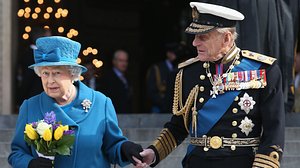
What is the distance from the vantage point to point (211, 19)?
19.4 feet

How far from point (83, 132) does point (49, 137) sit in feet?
0.88

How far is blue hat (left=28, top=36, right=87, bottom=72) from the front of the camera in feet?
19.6

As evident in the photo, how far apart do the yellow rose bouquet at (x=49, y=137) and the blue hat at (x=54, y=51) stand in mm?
328

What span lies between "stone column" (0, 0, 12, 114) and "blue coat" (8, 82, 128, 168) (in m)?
6.41

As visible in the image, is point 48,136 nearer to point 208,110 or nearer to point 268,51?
point 208,110

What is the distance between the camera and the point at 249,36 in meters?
8.64

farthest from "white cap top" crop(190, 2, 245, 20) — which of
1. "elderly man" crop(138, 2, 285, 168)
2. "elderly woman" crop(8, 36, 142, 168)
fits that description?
"elderly woman" crop(8, 36, 142, 168)

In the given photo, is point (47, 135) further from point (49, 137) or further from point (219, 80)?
point (219, 80)

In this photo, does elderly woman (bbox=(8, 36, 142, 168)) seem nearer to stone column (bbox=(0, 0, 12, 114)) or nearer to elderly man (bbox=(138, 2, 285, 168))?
elderly man (bbox=(138, 2, 285, 168))

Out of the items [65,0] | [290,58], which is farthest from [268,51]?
[65,0]

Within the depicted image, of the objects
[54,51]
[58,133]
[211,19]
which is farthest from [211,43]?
[58,133]

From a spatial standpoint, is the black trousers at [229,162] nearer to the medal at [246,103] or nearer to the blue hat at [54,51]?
the medal at [246,103]

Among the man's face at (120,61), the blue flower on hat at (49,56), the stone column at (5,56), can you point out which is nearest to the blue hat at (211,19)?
the blue flower on hat at (49,56)

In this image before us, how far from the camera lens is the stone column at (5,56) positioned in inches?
490
